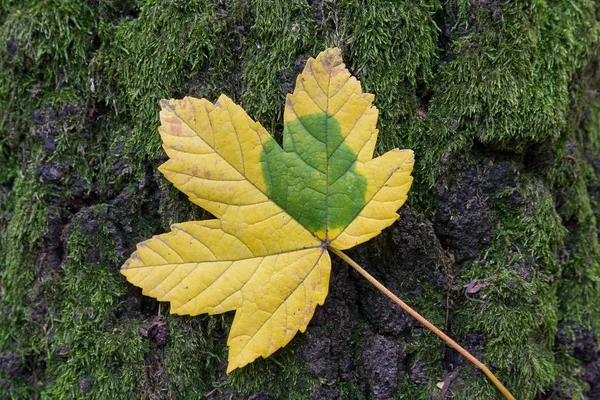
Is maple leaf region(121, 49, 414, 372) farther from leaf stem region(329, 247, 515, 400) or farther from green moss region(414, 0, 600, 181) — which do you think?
green moss region(414, 0, 600, 181)

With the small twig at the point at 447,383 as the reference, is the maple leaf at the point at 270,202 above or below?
above

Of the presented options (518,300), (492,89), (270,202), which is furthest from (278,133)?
(518,300)

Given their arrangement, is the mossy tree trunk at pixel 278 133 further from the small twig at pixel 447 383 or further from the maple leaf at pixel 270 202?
the maple leaf at pixel 270 202

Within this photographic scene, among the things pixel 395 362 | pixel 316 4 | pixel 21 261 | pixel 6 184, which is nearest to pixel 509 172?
pixel 395 362

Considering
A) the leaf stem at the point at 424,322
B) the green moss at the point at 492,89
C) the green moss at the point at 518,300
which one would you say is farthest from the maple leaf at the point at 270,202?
the green moss at the point at 518,300

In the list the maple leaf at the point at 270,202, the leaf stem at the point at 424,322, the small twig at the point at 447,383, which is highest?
the maple leaf at the point at 270,202

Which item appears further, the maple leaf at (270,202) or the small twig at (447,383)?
the small twig at (447,383)

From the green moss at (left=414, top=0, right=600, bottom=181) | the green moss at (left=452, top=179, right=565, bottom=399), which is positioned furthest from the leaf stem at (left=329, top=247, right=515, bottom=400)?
the green moss at (left=414, top=0, right=600, bottom=181)
